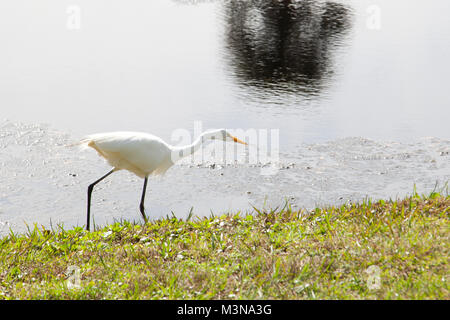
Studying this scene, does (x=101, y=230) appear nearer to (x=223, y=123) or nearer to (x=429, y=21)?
(x=223, y=123)

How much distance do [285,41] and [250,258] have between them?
889cm

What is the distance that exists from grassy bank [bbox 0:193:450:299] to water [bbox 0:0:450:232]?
80 cm

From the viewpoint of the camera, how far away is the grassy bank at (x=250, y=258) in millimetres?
3523

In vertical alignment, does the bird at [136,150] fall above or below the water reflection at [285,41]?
below

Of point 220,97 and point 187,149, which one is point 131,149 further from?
point 220,97

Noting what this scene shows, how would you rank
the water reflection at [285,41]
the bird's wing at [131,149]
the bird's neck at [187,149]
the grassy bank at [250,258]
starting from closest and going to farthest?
1. the grassy bank at [250,258]
2. the bird's wing at [131,149]
3. the bird's neck at [187,149]
4. the water reflection at [285,41]

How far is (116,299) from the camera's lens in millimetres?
3475

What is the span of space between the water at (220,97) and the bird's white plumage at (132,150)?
19.1 inches

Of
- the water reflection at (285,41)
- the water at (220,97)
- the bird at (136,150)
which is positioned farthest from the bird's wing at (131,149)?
the water reflection at (285,41)

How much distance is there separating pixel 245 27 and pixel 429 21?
515 cm

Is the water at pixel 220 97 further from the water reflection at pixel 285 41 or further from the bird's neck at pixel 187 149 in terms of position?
the bird's neck at pixel 187 149

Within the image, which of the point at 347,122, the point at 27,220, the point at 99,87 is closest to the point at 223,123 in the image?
the point at 347,122

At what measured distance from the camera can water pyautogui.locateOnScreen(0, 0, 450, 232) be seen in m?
6.35

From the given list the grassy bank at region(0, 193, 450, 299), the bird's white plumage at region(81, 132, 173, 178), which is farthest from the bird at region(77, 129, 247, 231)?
the grassy bank at region(0, 193, 450, 299)
